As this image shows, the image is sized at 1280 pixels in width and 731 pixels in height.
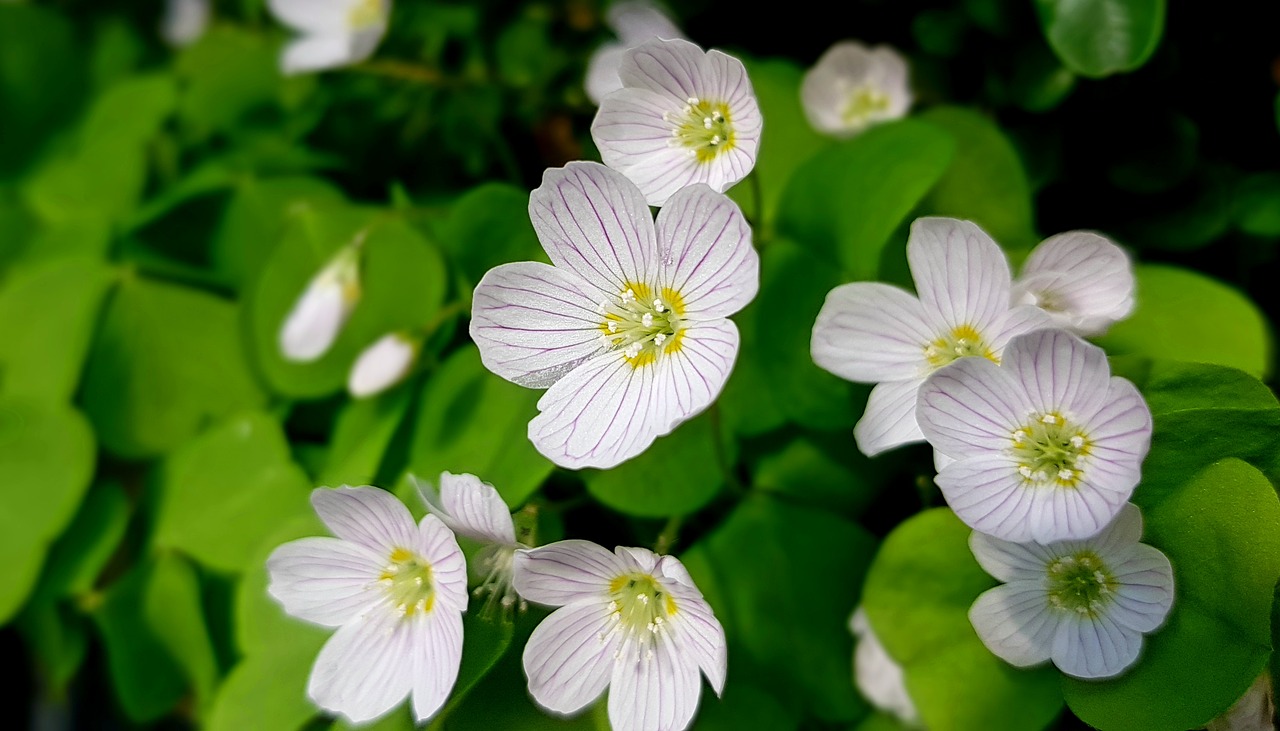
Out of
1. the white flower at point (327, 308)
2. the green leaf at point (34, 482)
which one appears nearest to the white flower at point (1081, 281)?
the white flower at point (327, 308)

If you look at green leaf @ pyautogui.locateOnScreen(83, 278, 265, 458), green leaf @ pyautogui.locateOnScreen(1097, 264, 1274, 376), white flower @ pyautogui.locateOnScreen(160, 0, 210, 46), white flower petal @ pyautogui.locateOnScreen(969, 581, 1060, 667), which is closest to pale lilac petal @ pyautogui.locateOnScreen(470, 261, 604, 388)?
white flower petal @ pyautogui.locateOnScreen(969, 581, 1060, 667)

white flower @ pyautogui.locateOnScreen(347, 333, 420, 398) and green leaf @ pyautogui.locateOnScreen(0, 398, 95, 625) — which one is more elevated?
white flower @ pyautogui.locateOnScreen(347, 333, 420, 398)

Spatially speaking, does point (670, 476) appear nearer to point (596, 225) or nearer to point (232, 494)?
point (596, 225)

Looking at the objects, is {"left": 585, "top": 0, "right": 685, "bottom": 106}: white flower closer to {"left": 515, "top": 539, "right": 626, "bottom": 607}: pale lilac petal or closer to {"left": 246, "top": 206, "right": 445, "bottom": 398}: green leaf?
{"left": 246, "top": 206, "right": 445, "bottom": 398}: green leaf

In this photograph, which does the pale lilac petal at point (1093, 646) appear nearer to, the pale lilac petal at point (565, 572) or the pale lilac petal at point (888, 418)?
the pale lilac petal at point (888, 418)

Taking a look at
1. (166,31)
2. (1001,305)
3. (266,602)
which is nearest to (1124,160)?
(1001,305)
